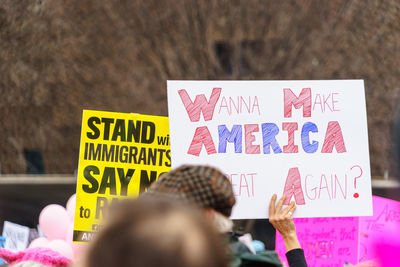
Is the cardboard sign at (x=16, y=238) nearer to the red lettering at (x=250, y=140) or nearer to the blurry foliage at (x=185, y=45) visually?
the red lettering at (x=250, y=140)

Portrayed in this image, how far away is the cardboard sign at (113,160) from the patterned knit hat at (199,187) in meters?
1.43

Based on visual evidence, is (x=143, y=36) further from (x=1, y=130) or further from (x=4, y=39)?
(x=1, y=130)

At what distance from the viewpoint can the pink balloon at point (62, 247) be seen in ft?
12.7

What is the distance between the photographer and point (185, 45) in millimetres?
10484

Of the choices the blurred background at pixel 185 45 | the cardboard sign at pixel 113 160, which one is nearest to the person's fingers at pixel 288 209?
the cardboard sign at pixel 113 160

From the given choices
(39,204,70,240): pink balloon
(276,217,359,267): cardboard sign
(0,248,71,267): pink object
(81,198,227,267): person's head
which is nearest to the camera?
(81,198,227,267): person's head

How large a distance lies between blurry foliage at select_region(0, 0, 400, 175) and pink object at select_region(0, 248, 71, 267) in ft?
26.9

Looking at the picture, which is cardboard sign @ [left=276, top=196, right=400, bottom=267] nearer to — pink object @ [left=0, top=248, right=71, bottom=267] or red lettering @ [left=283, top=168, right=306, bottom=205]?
red lettering @ [left=283, top=168, right=306, bottom=205]

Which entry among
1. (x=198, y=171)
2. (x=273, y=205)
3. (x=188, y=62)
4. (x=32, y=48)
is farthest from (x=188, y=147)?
(x=32, y=48)

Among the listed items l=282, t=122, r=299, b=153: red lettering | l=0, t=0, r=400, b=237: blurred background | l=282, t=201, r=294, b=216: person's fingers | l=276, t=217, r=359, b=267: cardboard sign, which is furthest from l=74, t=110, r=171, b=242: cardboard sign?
l=0, t=0, r=400, b=237: blurred background

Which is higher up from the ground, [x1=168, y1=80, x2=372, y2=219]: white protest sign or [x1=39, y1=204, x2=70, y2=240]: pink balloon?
[x1=168, y1=80, x2=372, y2=219]: white protest sign

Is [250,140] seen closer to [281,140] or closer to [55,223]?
[281,140]

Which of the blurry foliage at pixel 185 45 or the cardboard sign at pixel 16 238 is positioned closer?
the cardboard sign at pixel 16 238

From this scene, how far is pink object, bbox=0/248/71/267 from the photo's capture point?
2.18 metres
